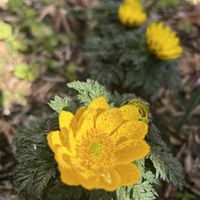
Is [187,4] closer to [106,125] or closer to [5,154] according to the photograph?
[5,154]

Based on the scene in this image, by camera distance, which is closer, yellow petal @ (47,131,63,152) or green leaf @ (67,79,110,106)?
yellow petal @ (47,131,63,152)

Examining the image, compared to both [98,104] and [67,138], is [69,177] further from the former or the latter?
[98,104]

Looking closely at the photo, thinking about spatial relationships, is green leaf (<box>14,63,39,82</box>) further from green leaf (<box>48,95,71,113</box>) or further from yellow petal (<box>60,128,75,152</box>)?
yellow petal (<box>60,128,75,152</box>)

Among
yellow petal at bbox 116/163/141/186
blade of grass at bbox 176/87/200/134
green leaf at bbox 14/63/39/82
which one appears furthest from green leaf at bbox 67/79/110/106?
green leaf at bbox 14/63/39/82

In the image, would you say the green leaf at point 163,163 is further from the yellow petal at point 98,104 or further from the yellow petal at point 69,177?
the yellow petal at point 69,177

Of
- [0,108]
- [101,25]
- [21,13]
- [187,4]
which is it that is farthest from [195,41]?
[0,108]

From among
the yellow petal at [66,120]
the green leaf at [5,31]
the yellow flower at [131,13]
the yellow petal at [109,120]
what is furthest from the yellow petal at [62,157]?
the green leaf at [5,31]

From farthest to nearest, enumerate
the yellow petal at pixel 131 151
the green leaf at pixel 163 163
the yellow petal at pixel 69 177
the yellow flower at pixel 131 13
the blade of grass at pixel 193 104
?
the yellow flower at pixel 131 13 < the blade of grass at pixel 193 104 < the green leaf at pixel 163 163 < the yellow petal at pixel 131 151 < the yellow petal at pixel 69 177
